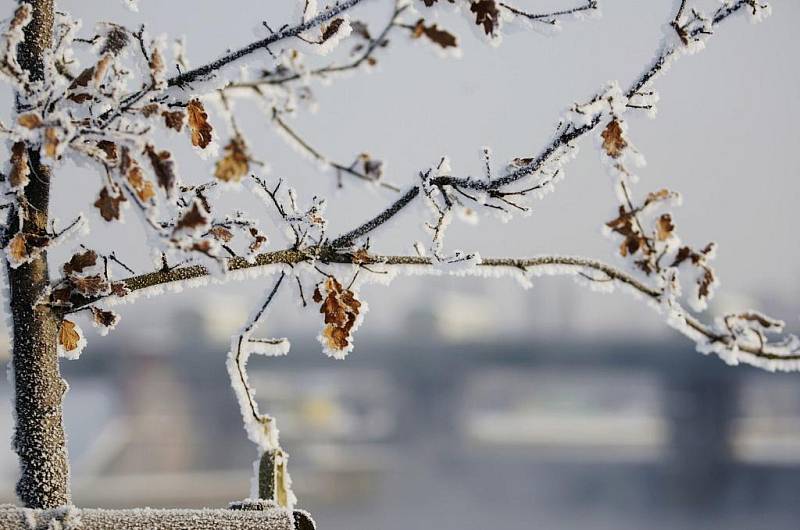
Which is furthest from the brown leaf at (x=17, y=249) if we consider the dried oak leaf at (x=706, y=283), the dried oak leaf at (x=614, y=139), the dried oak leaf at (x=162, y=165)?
the dried oak leaf at (x=706, y=283)

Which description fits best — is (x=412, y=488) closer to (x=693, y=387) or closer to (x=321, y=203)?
(x=693, y=387)

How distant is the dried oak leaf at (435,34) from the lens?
837mm

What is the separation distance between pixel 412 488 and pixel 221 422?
5.42 m

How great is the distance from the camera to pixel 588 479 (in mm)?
21016

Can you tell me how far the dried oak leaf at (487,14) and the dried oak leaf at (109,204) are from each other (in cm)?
47

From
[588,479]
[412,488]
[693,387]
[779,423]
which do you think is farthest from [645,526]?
[693,387]

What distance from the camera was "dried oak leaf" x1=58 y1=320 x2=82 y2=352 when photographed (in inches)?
45.4

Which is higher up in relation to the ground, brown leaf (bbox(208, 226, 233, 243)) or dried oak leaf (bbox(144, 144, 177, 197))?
brown leaf (bbox(208, 226, 233, 243))

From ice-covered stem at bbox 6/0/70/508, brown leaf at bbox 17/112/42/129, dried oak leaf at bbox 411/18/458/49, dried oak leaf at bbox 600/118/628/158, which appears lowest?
ice-covered stem at bbox 6/0/70/508

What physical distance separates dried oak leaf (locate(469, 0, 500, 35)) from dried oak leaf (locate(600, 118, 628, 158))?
0.65 feet

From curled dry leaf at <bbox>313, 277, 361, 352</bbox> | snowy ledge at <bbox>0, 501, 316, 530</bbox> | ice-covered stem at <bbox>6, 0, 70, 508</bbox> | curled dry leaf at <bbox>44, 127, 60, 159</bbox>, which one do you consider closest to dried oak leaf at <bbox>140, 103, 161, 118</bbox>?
curled dry leaf at <bbox>44, 127, 60, 159</bbox>

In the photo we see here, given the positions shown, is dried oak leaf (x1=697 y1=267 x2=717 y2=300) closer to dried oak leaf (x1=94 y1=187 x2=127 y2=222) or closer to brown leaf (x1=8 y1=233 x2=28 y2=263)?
dried oak leaf (x1=94 y1=187 x2=127 y2=222)

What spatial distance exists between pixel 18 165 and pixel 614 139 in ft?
2.38

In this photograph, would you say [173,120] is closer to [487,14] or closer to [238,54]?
[238,54]
